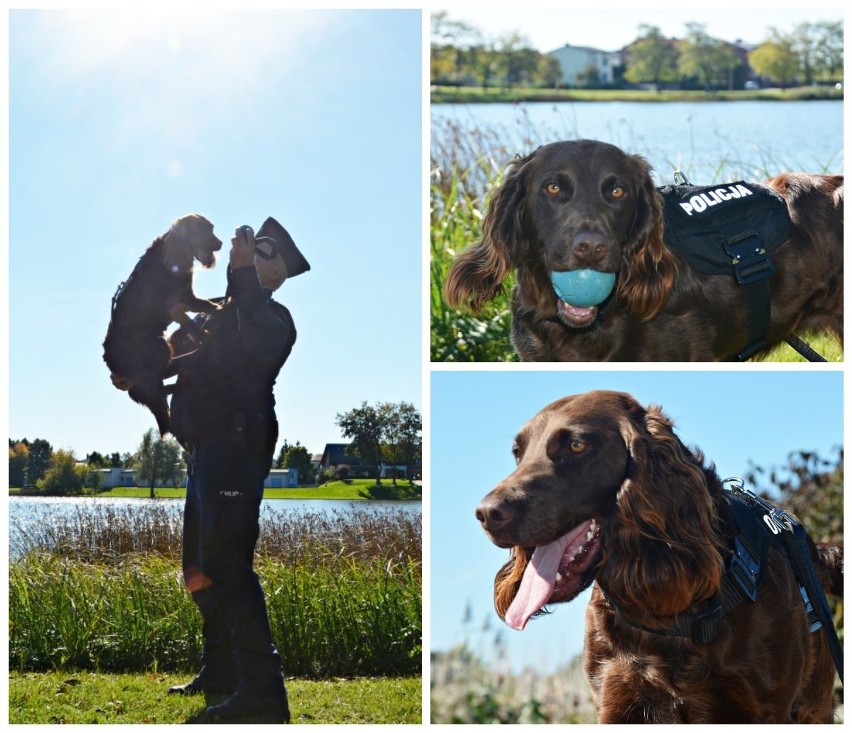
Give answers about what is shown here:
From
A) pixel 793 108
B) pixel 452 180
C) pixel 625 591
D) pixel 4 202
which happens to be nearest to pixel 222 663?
pixel 625 591

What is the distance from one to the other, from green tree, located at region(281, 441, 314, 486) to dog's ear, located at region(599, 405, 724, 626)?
1.76 meters

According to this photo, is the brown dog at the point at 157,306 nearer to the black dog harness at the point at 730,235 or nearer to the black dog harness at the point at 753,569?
the black dog harness at the point at 730,235

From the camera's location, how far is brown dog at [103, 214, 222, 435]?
3.57m

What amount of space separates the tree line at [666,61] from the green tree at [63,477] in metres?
2.88

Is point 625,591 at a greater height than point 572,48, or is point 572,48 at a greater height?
point 572,48

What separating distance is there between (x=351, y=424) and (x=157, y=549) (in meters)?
1.15

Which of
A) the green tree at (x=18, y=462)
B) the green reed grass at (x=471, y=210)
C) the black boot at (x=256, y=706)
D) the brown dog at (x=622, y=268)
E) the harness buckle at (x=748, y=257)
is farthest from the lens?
the green reed grass at (x=471, y=210)

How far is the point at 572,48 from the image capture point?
5.01 metres

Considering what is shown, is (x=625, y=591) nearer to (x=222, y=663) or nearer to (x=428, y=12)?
(x=222, y=663)

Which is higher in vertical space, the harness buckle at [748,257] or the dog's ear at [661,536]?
the harness buckle at [748,257]

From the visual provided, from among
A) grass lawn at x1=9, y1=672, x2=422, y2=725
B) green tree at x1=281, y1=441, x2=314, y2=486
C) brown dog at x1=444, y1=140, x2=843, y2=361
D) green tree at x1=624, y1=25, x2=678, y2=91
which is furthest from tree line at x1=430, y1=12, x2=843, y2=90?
grass lawn at x1=9, y1=672, x2=422, y2=725

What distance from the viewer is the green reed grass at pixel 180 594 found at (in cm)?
413

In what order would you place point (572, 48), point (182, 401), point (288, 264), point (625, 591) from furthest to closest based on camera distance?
point (572, 48), point (288, 264), point (182, 401), point (625, 591)

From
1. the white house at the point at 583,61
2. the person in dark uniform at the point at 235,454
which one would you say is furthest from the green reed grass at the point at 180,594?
the white house at the point at 583,61
